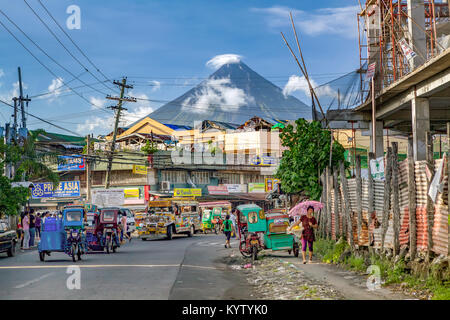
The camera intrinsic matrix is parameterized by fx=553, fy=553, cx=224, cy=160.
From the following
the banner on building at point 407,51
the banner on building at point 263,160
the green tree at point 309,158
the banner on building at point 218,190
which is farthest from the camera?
the banner on building at point 263,160

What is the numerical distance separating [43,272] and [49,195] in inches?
1893

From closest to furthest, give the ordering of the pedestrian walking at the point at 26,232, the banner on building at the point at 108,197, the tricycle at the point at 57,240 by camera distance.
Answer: the tricycle at the point at 57,240 < the pedestrian walking at the point at 26,232 < the banner on building at the point at 108,197

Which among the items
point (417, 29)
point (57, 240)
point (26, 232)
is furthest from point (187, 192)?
point (57, 240)

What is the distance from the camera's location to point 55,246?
19719 millimetres

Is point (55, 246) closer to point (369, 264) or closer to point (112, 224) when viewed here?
point (112, 224)

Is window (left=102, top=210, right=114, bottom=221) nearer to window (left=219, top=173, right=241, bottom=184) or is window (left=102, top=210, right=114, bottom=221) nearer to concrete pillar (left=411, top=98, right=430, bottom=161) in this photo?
concrete pillar (left=411, top=98, right=430, bottom=161)

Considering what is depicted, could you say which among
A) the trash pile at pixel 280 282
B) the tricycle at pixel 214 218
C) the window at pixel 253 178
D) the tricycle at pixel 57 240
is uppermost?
the window at pixel 253 178

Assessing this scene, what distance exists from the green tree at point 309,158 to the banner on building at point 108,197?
84.1ft

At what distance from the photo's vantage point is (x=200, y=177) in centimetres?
6350

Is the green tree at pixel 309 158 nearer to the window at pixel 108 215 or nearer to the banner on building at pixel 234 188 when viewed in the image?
the window at pixel 108 215

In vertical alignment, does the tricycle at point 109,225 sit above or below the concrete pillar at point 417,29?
below

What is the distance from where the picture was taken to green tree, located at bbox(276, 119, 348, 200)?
27.1 metres

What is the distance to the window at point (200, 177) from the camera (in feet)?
207

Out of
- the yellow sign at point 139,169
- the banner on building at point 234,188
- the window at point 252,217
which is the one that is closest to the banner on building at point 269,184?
the banner on building at point 234,188
